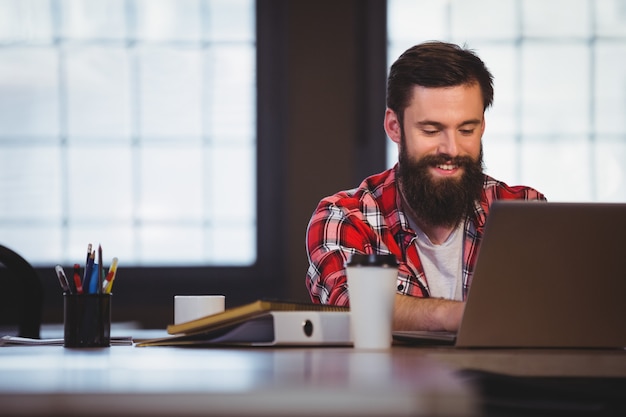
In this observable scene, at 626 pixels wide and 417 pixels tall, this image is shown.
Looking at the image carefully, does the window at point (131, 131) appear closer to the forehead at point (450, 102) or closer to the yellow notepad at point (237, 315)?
the forehead at point (450, 102)

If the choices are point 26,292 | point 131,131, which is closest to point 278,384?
point 26,292

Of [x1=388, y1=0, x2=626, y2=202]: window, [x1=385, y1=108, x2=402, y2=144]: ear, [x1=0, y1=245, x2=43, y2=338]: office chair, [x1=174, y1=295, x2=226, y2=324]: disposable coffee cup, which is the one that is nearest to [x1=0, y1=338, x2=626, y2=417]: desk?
[x1=174, y1=295, x2=226, y2=324]: disposable coffee cup

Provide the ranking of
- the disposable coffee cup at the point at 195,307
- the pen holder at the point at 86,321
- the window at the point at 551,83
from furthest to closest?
the window at the point at 551,83 → the disposable coffee cup at the point at 195,307 → the pen holder at the point at 86,321

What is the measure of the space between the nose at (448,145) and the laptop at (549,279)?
104cm

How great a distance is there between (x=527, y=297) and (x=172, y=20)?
2.86m

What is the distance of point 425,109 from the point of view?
2.35m

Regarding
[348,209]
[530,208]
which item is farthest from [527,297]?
[348,209]

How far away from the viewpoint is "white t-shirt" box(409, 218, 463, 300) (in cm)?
226

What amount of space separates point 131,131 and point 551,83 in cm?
179

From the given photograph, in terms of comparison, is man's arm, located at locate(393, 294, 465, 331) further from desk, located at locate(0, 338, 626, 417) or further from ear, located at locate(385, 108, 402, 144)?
ear, located at locate(385, 108, 402, 144)

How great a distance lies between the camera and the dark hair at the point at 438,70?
2.34m

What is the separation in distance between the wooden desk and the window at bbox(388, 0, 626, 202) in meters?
3.13

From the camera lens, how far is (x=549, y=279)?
127cm

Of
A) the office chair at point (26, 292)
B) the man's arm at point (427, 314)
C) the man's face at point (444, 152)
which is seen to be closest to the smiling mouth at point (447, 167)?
the man's face at point (444, 152)
